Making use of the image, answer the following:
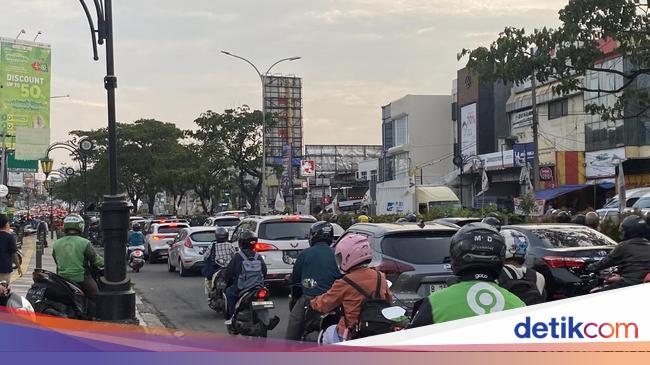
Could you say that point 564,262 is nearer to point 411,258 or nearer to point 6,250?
point 411,258

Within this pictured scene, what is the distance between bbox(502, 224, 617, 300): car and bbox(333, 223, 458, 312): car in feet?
4.13

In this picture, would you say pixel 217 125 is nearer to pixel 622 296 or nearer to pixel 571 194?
pixel 571 194

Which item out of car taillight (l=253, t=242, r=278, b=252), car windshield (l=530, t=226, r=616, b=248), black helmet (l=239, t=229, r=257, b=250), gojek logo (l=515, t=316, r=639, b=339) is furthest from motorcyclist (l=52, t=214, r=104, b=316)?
gojek logo (l=515, t=316, r=639, b=339)

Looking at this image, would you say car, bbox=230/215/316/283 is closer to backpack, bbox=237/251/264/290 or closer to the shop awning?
backpack, bbox=237/251/264/290

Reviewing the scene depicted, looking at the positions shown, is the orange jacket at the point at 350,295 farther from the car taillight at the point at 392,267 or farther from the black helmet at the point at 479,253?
the car taillight at the point at 392,267

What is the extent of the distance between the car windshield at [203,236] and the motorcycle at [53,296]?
1168 centimetres

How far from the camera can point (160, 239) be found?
25.7m

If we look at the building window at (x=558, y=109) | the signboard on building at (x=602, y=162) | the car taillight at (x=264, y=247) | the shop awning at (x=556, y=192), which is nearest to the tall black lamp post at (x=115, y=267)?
the car taillight at (x=264, y=247)

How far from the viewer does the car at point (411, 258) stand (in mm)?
7895

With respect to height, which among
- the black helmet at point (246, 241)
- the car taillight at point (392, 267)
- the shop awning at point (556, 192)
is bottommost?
the car taillight at point (392, 267)

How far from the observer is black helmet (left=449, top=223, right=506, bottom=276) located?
3.22 meters

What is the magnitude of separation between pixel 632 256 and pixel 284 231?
7.62m

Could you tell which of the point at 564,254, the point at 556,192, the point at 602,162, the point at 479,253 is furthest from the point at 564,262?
the point at 602,162

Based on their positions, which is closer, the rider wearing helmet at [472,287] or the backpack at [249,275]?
the rider wearing helmet at [472,287]
